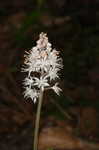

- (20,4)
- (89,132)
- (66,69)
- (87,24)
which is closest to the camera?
(89,132)

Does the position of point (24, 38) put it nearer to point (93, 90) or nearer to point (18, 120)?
point (93, 90)

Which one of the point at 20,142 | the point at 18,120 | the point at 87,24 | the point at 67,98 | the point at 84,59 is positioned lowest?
the point at 20,142

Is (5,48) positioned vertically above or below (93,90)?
above

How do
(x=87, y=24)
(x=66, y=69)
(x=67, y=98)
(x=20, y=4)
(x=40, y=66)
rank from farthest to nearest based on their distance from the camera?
(x=20, y=4) → (x=87, y=24) → (x=66, y=69) → (x=67, y=98) → (x=40, y=66)

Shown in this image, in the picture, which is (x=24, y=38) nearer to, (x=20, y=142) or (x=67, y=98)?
(x=67, y=98)

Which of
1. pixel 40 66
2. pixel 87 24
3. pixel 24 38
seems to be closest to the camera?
pixel 40 66

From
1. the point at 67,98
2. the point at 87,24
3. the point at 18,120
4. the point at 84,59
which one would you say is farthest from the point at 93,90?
the point at 87,24

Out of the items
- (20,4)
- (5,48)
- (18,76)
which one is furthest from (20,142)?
(20,4)

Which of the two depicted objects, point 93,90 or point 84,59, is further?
point 84,59

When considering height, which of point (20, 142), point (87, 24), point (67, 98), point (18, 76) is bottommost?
point (20, 142)
